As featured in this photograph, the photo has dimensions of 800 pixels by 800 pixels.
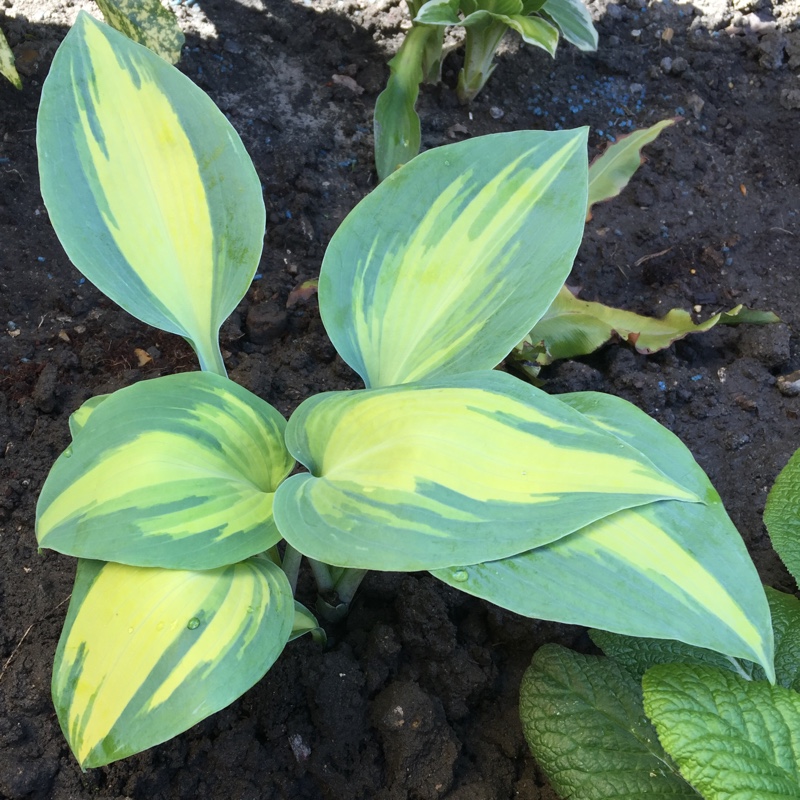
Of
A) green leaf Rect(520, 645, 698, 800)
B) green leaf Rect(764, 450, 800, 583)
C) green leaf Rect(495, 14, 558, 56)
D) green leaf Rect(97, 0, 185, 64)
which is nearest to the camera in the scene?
green leaf Rect(520, 645, 698, 800)

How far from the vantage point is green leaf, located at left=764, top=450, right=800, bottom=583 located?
0.89 meters

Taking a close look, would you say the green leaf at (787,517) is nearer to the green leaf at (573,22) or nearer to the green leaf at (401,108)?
the green leaf at (401,108)

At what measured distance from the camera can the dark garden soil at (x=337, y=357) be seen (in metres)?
0.88

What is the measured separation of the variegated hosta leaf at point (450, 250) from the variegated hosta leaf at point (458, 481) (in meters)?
0.16

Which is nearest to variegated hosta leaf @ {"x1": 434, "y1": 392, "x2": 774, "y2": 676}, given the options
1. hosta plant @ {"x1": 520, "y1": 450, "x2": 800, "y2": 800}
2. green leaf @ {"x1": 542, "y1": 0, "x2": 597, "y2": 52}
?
hosta plant @ {"x1": 520, "y1": 450, "x2": 800, "y2": 800}

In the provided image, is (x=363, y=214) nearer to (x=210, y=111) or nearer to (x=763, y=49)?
(x=210, y=111)

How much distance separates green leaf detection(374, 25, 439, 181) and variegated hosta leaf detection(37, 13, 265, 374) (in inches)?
23.9

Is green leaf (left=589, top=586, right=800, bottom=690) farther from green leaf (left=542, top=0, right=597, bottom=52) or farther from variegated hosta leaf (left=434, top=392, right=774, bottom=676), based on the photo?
green leaf (left=542, top=0, right=597, bottom=52)

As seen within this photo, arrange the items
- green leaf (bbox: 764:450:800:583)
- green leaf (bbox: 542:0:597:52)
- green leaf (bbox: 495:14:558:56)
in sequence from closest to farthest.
A: green leaf (bbox: 764:450:800:583) < green leaf (bbox: 495:14:558:56) < green leaf (bbox: 542:0:597:52)

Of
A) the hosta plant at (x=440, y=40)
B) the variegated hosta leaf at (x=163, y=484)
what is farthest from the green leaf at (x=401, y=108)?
the variegated hosta leaf at (x=163, y=484)

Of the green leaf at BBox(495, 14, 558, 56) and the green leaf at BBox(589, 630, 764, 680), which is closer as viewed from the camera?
the green leaf at BBox(589, 630, 764, 680)

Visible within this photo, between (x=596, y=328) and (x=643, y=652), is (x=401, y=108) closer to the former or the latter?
(x=596, y=328)

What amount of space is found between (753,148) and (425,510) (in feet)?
4.94

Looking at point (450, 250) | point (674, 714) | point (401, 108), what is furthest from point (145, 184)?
point (674, 714)
